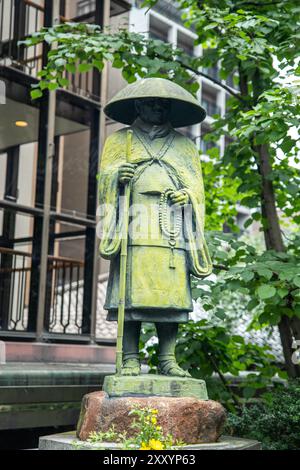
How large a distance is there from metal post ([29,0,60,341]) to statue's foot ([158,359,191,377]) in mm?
4598

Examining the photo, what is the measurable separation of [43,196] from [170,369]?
5.21 m

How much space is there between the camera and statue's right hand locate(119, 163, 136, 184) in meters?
5.18

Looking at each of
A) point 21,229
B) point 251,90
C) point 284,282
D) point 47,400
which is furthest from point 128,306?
point 21,229

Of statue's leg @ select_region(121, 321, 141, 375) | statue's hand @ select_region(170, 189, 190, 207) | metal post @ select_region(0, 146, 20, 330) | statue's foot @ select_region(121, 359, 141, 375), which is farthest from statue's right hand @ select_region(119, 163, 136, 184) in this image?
metal post @ select_region(0, 146, 20, 330)

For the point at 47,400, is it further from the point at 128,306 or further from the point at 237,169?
the point at 237,169

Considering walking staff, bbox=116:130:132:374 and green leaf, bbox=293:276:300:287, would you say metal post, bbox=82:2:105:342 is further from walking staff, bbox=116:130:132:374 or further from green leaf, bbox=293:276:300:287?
walking staff, bbox=116:130:132:374

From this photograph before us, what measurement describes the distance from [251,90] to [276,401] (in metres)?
3.62

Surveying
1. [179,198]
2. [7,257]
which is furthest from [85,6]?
[179,198]

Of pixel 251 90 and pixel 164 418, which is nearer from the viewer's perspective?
pixel 164 418

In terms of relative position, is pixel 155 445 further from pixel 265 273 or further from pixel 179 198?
pixel 265 273

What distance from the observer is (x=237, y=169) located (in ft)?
25.7

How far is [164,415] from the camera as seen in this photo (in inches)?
184

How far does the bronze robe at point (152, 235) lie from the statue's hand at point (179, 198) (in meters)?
0.07

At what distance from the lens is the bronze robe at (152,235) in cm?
515
